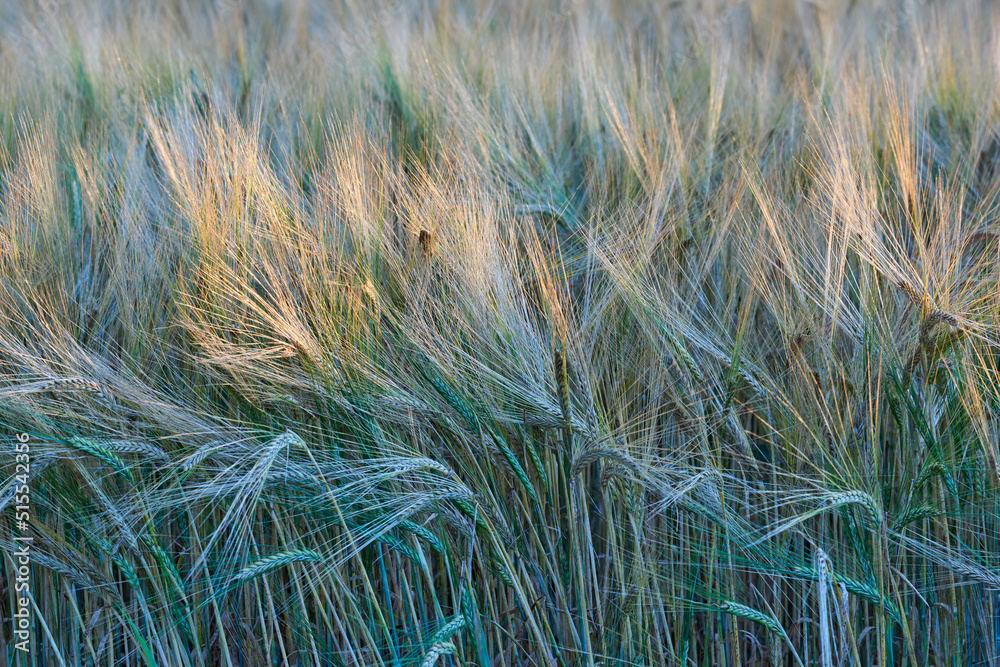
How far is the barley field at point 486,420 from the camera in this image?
1.19 meters

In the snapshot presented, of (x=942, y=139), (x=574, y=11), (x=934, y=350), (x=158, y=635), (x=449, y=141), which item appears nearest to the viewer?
(x=934, y=350)

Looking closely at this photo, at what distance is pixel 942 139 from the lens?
2041mm

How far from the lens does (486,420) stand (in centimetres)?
121

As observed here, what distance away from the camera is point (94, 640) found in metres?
1.39

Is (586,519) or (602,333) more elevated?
(602,333)

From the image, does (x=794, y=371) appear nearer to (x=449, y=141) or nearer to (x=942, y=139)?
(x=449, y=141)

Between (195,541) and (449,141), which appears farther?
(449,141)

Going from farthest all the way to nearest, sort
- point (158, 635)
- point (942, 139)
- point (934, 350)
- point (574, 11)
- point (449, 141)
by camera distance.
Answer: point (574, 11)
point (942, 139)
point (449, 141)
point (158, 635)
point (934, 350)

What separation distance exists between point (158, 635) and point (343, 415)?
1.56 feet

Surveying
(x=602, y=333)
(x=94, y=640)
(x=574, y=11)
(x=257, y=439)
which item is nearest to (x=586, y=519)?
(x=602, y=333)

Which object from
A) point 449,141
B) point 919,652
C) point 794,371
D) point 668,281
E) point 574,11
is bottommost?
point 919,652

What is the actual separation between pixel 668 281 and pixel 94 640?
1129mm

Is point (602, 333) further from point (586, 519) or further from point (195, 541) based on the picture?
point (195, 541)

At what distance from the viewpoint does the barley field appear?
119cm
